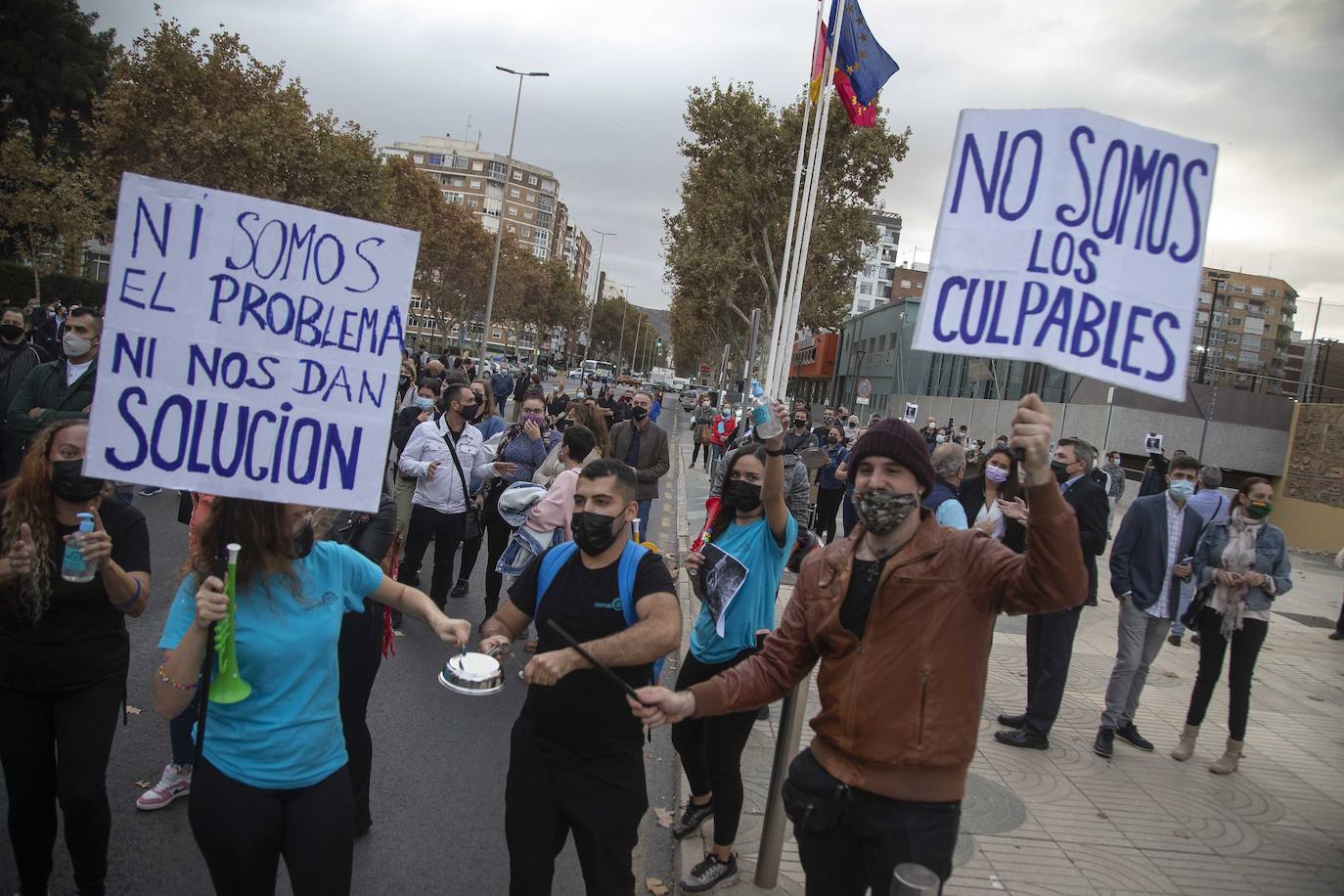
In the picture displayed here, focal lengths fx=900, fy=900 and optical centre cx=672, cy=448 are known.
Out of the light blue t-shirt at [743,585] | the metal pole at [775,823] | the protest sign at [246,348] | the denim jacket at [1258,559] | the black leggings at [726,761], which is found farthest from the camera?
the denim jacket at [1258,559]

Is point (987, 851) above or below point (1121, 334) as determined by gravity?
below

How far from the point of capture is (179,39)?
2297 centimetres

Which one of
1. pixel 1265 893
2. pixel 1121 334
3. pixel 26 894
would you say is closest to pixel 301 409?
pixel 26 894

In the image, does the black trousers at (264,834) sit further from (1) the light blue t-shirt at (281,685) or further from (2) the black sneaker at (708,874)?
(2) the black sneaker at (708,874)

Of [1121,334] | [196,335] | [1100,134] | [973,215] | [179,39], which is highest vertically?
[179,39]

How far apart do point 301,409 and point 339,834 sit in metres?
1.30

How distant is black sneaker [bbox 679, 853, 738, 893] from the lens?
396 cm

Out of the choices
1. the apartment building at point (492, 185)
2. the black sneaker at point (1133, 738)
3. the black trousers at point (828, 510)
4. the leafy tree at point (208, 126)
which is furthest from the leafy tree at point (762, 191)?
the apartment building at point (492, 185)

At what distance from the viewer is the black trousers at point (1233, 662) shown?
5.71m

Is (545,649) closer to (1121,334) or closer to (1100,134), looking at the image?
(1121,334)

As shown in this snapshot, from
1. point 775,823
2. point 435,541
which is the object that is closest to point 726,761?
point 775,823

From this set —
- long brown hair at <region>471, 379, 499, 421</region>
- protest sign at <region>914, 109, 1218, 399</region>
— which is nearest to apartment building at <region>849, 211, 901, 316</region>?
long brown hair at <region>471, 379, 499, 421</region>

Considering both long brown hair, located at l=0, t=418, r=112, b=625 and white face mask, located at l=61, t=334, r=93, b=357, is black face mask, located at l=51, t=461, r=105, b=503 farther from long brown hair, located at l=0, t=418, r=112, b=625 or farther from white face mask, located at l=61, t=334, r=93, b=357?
white face mask, located at l=61, t=334, r=93, b=357

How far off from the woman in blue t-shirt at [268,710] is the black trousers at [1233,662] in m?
5.16
